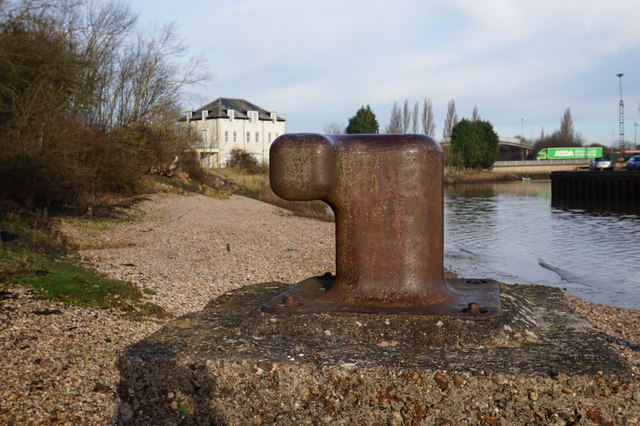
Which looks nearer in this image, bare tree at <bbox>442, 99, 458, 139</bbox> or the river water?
the river water

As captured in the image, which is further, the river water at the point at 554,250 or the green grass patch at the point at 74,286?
the river water at the point at 554,250

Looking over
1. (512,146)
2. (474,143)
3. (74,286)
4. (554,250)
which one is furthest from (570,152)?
(74,286)

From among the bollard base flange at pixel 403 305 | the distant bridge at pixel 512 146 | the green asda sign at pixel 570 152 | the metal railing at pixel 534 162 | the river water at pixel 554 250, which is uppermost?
the distant bridge at pixel 512 146

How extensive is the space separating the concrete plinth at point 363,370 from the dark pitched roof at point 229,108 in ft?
158

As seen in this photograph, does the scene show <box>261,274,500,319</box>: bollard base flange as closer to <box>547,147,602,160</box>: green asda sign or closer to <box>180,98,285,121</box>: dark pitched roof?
<box>180,98,285,121</box>: dark pitched roof

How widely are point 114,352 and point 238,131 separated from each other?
158ft

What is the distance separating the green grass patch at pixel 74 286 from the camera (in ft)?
16.7

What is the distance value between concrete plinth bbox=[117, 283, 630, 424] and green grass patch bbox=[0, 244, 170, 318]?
1852 mm

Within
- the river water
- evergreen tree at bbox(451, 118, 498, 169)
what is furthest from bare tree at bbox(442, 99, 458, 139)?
the river water

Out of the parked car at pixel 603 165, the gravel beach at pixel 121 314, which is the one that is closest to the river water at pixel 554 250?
the gravel beach at pixel 121 314

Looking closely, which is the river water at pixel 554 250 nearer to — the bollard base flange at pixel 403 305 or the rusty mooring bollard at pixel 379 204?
the bollard base flange at pixel 403 305

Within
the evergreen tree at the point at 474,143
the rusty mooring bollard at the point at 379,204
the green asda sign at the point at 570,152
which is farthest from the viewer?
the green asda sign at the point at 570,152

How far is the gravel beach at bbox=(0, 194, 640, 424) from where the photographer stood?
10.9 ft

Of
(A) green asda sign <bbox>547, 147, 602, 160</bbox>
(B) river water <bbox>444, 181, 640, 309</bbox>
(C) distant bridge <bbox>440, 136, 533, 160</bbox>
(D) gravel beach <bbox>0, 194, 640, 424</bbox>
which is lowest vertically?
(B) river water <bbox>444, 181, 640, 309</bbox>
